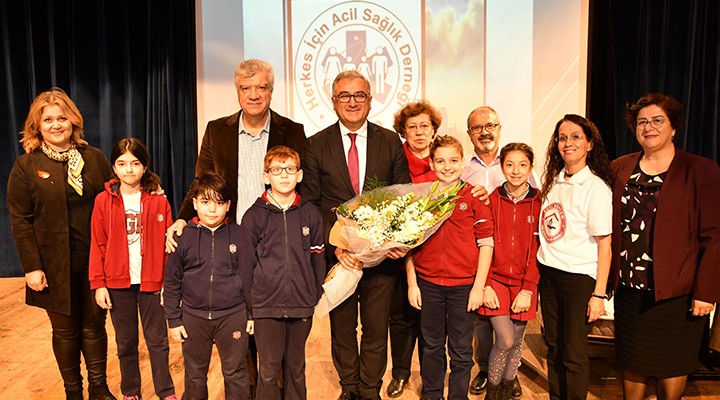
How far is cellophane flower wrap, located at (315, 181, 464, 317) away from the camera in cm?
221

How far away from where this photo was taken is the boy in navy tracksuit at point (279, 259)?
2.31m

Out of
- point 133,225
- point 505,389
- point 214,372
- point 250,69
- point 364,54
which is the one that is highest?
point 364,54

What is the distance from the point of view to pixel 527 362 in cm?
324

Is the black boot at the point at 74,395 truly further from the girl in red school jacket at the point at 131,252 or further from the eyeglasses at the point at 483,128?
the eyeglasses at the point at 483,128

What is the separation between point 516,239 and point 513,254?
0.24 ft

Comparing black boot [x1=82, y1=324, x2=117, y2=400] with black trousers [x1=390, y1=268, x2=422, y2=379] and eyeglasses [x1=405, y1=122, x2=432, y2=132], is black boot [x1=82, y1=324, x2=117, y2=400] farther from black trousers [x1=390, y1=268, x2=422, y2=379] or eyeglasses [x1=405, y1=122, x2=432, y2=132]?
eyeglasses [x1=405, y1=122, x2=432, y2=132]

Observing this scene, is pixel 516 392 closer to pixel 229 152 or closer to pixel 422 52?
pixel 229 152

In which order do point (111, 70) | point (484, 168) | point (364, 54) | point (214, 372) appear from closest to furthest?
point (484, 168) → point (214, 372) → point (364, 54) → point (111, 70)

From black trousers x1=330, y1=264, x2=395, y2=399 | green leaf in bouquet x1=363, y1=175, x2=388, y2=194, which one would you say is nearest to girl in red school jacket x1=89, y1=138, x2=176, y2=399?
black trousers x1=330, y1=264, x2=395, y2=399

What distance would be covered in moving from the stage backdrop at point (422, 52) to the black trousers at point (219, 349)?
8.74ft

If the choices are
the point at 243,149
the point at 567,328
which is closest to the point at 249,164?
the point at 243,149

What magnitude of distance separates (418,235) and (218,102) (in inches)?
123

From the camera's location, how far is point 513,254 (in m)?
2.47

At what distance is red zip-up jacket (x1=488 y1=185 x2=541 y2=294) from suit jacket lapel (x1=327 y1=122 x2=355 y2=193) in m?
0.69
